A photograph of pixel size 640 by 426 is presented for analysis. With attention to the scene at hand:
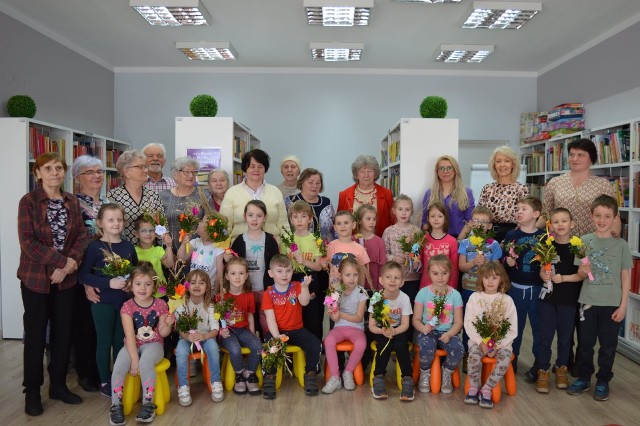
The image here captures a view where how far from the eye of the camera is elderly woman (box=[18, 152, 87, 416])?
140 inches

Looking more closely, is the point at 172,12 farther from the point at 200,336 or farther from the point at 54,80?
the point at 200,336

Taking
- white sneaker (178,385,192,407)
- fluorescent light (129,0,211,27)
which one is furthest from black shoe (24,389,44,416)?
fluorescent light (129,0,211,27)

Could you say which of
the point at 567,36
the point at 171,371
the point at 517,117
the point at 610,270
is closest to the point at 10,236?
the point at 171,371

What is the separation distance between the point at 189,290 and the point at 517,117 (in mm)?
7153

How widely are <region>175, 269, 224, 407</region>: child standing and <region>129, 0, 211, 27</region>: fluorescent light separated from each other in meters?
3.27

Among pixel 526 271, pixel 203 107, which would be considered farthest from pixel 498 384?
pixel 203 107

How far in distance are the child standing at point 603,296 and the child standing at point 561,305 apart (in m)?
0.07

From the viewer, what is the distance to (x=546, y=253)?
12.9 feet

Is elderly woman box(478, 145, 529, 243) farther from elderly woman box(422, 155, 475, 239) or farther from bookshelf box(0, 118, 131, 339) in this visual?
bookshelf box(0, 118, 131, 339)

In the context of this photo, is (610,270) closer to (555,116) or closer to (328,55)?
(555,116)

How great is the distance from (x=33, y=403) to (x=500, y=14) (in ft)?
19.0

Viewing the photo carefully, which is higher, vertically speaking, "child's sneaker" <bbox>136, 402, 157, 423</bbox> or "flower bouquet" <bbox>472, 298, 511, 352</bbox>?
"flower bouquet" <bbox>472, 298, 511, 352</bbox>

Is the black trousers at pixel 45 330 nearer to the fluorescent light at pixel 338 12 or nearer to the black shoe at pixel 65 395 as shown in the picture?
the black shoe at pixel 65 395

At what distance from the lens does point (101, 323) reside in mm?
3758
